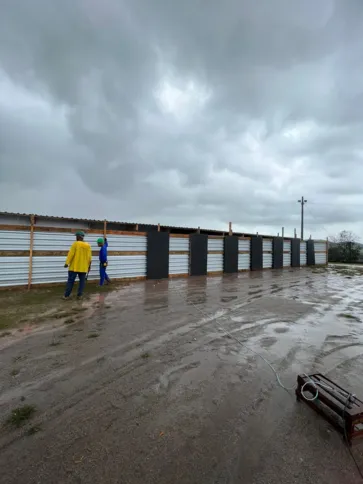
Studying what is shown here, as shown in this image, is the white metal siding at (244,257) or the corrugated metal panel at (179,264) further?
the white metal siding at (244,257)

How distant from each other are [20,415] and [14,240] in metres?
6.96

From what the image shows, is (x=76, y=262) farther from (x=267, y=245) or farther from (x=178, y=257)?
(x=267, y=245)

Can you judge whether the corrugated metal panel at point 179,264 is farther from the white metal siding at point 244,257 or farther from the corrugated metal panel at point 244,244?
the corrugated metal panel at point 244,244

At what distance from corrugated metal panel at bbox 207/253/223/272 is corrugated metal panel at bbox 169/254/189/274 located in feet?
5.05

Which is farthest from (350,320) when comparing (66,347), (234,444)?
(66,347)

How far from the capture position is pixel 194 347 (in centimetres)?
351

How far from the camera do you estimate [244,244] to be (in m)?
15.2

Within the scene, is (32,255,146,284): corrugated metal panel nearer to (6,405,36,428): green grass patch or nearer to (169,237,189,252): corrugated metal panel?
(169,237,189,252): corrugated metal panel

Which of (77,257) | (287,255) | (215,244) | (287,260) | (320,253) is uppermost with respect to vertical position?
(215,244)

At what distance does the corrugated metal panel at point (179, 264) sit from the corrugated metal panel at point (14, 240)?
5770 mm

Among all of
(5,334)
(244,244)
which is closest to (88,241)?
(5,334)

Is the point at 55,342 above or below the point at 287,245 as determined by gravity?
below

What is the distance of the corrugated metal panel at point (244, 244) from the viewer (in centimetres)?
1486

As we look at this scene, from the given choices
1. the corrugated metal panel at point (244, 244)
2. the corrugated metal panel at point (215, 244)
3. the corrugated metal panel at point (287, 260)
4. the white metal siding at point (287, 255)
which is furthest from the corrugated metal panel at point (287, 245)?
the corrugated metal panel at point (215, 244)
